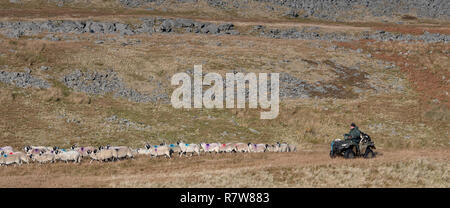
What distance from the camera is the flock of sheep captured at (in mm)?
27672

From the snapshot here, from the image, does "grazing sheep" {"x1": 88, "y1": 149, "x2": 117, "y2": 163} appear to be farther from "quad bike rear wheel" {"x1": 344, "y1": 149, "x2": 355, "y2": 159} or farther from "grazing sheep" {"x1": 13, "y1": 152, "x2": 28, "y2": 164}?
"quad bike rear wheel" {"x1": 344, "y1": 149, "x2": 355, "y2": 159}

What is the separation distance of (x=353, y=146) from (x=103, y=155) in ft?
55.4

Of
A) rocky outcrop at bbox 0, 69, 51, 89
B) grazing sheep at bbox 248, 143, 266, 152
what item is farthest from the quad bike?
rocky outcrop at bbox 0, 69, 51, 89

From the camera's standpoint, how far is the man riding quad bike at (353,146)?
2706 cm

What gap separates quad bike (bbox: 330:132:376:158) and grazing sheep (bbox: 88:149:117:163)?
14.9 m

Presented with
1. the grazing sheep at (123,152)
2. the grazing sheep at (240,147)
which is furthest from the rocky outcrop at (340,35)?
the grazing sheep at (123,152)

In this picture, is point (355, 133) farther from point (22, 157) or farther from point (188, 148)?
point (22, 157)

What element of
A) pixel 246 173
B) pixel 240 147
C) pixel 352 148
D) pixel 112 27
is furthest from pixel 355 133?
pixel 112 27

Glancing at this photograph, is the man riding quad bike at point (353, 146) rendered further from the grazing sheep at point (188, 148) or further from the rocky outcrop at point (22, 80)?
the rocky outcrop at point (22, 80)

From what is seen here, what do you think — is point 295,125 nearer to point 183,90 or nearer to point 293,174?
point 183,90

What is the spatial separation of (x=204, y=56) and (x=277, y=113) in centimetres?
2094

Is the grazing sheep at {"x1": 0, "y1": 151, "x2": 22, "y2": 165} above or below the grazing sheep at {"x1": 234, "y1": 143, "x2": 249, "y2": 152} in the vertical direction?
above

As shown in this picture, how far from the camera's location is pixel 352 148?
2764 cm

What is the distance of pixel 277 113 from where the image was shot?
45.1 m
